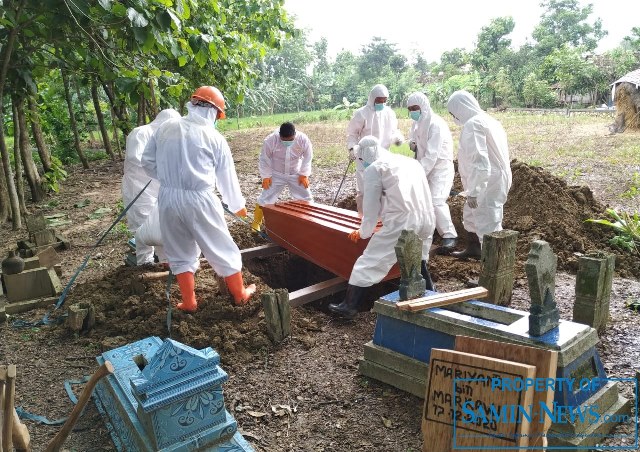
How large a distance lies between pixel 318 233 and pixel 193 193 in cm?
142

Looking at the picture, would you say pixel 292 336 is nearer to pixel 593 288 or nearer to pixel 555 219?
pixel 593 288

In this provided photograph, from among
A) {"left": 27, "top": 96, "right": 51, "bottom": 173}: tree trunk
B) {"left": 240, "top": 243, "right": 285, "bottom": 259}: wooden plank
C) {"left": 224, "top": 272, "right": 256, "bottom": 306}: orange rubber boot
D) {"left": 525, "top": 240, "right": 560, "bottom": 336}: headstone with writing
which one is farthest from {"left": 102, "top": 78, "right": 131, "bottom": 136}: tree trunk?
{"left": 525, "top": 240, "right": 560, "bottom": 336}: headstone with writing

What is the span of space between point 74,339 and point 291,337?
73.3 inches

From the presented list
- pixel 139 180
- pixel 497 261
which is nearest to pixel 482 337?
pixel 497 261

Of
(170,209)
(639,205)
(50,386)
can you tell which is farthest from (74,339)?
(639,205)

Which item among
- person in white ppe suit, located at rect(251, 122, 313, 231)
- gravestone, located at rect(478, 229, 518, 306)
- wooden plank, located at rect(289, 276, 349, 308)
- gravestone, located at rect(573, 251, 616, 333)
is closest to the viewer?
gravestone, located at rect(573, 251, 616, 333)

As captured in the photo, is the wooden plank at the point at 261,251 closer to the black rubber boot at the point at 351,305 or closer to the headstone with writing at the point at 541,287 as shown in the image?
the black rubber boot at the point at 351,305

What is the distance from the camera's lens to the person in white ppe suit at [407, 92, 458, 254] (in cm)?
578

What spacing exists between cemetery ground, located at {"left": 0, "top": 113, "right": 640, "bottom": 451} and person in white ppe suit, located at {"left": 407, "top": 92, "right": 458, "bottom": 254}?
0.59 metres

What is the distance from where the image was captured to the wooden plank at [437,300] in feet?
9.38

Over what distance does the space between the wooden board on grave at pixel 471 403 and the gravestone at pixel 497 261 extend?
6.81 ft

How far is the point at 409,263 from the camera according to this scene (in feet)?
9.95

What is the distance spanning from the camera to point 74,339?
13.1 ft

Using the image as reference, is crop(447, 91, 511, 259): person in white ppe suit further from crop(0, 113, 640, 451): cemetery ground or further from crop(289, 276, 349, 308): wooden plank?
crop(289, 276, 349, 308): wooden plank
